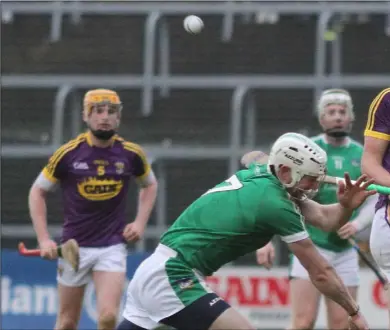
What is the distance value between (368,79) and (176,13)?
2024 millimetres

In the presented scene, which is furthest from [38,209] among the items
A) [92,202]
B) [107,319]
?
[107,319]

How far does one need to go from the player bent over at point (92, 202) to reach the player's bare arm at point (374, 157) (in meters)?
2.61

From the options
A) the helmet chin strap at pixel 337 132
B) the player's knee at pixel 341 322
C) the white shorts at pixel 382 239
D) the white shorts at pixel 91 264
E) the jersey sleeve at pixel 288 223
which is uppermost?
the helmet chin strap at pixel 337 132

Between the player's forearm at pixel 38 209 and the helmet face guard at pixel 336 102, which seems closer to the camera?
the helmet face guard at pixel 336 102

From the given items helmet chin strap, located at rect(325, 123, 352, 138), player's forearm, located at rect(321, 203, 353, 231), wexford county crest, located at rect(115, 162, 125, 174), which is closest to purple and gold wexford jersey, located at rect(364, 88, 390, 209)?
player's forearm, located at rect(321, 203, 353, 231)

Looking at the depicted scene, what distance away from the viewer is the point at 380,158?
5.75 m

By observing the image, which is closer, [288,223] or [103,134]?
[288,223]

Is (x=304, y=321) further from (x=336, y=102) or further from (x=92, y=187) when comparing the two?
(x=92, y=187)

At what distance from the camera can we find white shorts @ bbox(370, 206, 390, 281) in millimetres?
5727

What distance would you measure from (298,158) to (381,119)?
678 millimetres

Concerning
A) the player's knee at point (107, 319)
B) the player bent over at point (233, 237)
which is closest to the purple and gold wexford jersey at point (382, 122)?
the player bent over at point (233, 237)

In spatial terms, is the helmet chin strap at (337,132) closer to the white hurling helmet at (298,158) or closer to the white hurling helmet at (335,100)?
the white hurling helmet at (335,100)

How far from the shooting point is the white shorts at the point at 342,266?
786cm

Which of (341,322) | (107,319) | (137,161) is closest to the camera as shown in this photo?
(107,319)
